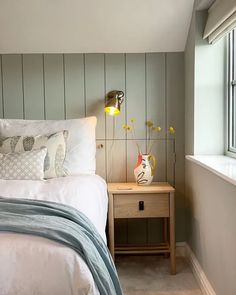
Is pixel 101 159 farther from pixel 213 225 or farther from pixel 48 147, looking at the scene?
pixel 213 225

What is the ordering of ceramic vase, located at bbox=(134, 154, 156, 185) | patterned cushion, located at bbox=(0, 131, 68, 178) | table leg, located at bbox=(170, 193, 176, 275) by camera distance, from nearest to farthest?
patterned cushion, located at bbox=(0, 131, 68, 178), table leg, located at bbox=(170, 193, 176, 275), ceramic vase, located at bbox=(134, 154, 156, 185)

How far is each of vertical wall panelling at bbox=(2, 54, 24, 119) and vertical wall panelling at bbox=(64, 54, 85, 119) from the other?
0.39m

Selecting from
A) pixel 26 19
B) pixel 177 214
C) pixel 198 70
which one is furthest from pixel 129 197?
pixel 26 19

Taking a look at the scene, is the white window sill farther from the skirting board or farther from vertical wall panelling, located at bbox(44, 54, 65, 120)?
vertical wall panelling, located at bbox(44, 54, 65, 120)

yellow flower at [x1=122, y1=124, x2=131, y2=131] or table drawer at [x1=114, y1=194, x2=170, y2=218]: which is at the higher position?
yellow flower at [x1=122, y1=124, x2=131, y2=131]

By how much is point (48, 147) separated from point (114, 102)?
0.64 metres

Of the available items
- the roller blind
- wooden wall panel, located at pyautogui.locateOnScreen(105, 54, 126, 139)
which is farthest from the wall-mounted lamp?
the roller blind

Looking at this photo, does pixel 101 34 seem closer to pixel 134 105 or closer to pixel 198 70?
pixel 134 105

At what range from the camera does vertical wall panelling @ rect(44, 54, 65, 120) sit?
2.85 metres

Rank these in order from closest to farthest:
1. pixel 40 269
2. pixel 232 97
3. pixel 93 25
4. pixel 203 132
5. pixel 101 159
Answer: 1. pixel 40 269
2. pixel 232 97
3. pixel 203 132
4. pixel 93 25
5. pixel 101 159

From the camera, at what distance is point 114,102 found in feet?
8.77

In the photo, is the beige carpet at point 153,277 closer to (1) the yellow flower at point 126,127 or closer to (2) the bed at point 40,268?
(1) the yellow flower at point 126,127

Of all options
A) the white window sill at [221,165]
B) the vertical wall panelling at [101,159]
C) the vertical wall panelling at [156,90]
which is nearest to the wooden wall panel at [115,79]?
the vertical wall panelling at [101,159]

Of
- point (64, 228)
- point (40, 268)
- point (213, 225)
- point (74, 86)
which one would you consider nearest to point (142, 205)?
point (213, 225)
